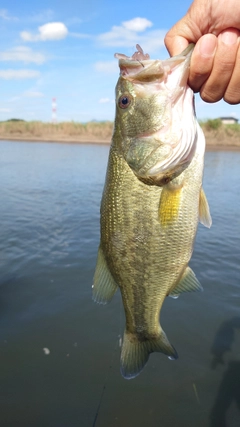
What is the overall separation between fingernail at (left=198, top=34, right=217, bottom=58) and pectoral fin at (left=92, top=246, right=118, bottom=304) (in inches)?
54.2

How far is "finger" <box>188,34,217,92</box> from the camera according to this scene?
1.89 m

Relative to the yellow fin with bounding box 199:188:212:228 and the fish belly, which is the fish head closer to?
the fish belly

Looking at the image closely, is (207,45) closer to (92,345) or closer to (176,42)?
(176,42)

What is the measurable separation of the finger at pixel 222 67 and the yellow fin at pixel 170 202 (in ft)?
1.99

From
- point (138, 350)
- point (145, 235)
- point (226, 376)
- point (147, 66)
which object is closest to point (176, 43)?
point (147, 66)

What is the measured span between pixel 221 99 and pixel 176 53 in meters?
0.41

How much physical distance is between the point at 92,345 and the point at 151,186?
376 centimetres

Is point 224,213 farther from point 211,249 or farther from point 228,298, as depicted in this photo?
point 228,298

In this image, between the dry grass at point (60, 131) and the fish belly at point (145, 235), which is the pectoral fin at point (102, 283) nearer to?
the fish belly at point (145, 235)

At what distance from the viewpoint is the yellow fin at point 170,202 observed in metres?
2.16

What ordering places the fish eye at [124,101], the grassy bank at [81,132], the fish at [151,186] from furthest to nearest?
1. the grassy bank at [81,132]
2. the fish eye at [124,101]
3. the fish at [151,186]

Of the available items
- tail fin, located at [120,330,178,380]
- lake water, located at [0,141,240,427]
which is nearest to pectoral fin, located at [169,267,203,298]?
tail fin, located at [120,330,178,380]

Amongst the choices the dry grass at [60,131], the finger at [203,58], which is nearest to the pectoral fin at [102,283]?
the finger at [203,58]

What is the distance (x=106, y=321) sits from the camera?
579 centimetres
